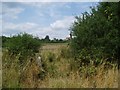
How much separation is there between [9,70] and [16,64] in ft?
2.23

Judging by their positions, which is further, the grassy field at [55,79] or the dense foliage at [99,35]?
the dense foliage at [99,35]

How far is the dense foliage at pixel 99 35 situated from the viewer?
11914 mm

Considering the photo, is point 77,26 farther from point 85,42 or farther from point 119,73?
point 119,73

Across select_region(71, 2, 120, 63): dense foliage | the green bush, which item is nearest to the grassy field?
select_region(71, 2, 120, 63): dense foliage

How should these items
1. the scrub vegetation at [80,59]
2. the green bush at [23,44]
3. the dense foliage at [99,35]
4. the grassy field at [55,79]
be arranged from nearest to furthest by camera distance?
the grassy field at [55,79], the scrub vegetation at [80,59], the dense foliage at [99,35], the green bush at [23,44]

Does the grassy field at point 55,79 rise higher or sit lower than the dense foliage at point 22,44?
lower

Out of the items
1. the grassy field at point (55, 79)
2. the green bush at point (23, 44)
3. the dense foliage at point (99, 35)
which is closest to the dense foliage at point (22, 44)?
the green bush at point (23, 44)

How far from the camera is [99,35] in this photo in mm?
12438

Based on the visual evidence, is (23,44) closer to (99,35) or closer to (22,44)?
(22,44)

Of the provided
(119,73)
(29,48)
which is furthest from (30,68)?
(29,48)

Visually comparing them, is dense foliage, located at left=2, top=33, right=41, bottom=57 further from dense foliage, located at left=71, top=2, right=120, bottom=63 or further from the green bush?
dense foliage, located at left=71, top=2, right=120, bottom=63

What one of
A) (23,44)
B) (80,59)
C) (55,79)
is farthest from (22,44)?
(55,79)

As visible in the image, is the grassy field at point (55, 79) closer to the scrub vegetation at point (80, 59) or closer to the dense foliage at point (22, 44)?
the scrub vegetation at point (80, 59)

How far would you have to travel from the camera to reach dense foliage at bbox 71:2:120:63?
11.9m
